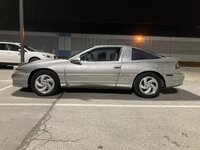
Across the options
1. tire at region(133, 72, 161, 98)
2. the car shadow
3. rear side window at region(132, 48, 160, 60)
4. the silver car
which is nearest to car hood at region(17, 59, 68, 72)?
the silver car

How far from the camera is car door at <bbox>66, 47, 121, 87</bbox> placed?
9.90m

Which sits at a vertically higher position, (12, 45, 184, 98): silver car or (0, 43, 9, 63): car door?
(0, 43, 9, 63): car door

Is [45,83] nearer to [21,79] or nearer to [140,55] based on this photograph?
[21,79]

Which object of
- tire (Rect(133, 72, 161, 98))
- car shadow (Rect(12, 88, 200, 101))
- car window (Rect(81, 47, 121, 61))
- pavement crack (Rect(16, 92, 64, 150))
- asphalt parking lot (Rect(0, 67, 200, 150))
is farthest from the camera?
car window (Rect(81, 47, 121, 61))

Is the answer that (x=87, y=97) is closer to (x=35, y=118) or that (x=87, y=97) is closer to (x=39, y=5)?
(x=35, y=118)

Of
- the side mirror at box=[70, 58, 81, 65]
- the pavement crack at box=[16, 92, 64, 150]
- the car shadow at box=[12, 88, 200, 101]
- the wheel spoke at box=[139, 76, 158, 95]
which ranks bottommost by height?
the pavement crack at box=[16, 92, 64, 150]

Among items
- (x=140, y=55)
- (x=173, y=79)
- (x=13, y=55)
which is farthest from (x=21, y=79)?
(x=13, y=55)

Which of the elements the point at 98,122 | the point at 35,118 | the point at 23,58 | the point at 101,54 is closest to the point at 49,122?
the point at 35,118

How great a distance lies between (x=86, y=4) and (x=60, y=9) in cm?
217

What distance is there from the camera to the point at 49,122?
682 centimetres

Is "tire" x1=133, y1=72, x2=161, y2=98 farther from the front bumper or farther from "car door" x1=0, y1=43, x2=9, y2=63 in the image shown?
"car door" x1=0, y1=43, x2=9, y2=63

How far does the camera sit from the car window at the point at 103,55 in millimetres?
10117

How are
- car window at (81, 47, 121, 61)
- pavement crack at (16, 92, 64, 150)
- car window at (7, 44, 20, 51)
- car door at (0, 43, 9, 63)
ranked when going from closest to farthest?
pavement crack at (16, 92, 64, 150)
car window at (81, 47, 121, 61)
car door at (0, 43, 9, 63)
car window at (7, 44, 20, 51)

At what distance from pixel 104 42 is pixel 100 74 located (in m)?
19.0
